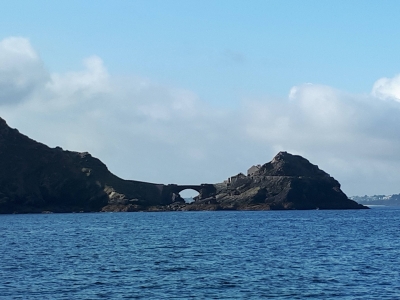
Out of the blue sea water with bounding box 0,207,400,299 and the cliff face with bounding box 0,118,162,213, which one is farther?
the cliff face with bounding box 0,118,162,213

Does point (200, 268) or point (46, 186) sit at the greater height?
point (46, 186)

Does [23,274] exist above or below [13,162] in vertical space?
below

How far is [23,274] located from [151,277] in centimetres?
999

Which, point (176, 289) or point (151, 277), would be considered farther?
point (151, 277)

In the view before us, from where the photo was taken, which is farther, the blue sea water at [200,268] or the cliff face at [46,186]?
the cliff face at [46,186]

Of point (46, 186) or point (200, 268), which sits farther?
point (46, 186)

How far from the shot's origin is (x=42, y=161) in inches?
7805

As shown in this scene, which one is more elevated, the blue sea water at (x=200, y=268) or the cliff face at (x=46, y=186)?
the cliff face at (x=46, y=186)

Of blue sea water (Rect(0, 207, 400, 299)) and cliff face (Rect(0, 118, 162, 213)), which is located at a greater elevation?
cliff face (Rect(0, 118, 162, 213))

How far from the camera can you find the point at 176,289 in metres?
42.6

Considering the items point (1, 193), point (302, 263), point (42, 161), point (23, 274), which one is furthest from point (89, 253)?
point (42, 161)

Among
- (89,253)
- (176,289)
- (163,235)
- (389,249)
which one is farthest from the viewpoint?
(163,235)

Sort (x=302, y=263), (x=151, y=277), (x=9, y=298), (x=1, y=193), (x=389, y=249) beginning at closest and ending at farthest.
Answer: (x=9, y=298) < (x=151, y=277) < (x=302, y=263) < (x=389, y=249) < (x=1, y=193)

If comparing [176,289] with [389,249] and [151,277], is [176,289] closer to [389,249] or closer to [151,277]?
[151,277]
